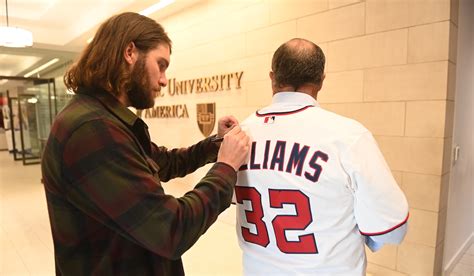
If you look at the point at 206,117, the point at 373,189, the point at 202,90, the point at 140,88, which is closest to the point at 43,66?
the point at 202,90

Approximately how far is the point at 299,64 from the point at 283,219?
559 mm

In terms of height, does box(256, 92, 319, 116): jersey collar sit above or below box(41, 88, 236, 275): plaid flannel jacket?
above

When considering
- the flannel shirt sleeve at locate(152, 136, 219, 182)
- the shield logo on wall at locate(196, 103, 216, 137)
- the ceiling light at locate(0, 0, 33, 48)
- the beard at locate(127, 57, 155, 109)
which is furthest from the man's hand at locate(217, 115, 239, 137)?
the ceiling light at locate(0, 0, 33, 48)

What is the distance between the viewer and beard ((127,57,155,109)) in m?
1.05

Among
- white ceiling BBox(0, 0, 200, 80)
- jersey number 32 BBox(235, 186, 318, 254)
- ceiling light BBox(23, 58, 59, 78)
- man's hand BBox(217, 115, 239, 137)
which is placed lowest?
jersey number 32 BBox(235, 186, 318, 254)

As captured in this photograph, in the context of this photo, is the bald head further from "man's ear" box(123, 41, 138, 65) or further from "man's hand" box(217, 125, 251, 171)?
"man's ear" box(123, 41, 138, 65)

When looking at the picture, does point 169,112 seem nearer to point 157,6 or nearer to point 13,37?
point 157,6

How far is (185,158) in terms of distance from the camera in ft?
5.02

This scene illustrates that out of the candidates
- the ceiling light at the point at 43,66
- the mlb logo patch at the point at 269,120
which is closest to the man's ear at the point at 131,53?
the mlb logo patch at the point at 269,120

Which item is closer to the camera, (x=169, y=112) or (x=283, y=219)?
(x=283, y=219)

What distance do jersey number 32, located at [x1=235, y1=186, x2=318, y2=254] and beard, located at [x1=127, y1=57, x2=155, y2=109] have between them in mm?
506

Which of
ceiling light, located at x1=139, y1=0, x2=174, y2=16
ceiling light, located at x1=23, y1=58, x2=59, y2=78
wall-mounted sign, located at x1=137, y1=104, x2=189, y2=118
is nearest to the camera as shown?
ceiling light, located at x1=139, y1=0, x2=174, y2=16

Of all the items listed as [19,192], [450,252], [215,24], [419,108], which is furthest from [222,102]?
[19,192]

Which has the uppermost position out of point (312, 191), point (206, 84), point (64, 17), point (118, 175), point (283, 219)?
point (64, 17)
